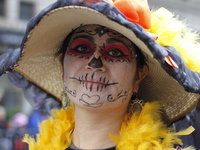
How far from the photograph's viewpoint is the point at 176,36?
199 centimetres

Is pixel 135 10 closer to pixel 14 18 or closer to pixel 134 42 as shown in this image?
pixel 134 42

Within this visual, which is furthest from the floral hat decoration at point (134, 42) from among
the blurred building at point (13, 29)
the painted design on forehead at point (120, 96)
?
the blurred building at point (13, 29)

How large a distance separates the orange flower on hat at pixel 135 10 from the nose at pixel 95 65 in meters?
0.28

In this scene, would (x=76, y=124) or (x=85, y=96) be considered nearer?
(x=85, y=96)

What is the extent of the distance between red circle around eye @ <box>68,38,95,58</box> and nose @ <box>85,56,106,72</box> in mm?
58

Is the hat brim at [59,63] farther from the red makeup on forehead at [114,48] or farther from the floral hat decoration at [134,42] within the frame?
the red makeup on forehead at [114,48]

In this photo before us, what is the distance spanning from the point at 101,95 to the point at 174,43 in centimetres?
Result: 53

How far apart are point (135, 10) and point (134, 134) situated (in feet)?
2.24

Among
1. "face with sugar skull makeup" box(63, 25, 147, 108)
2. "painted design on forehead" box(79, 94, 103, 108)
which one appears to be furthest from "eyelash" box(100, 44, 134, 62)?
"painted design on forehead" box(79, 94, 103, 108)

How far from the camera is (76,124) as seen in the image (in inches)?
82.2

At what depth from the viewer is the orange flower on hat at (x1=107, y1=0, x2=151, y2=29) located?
5.80 ft

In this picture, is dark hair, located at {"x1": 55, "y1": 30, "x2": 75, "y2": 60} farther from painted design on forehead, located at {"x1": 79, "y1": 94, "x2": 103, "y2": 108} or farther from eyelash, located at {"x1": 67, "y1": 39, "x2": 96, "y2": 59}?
painted design on forehead, located at {"x1": 79, "y1": 94, "x2": 103, "y2": 108}

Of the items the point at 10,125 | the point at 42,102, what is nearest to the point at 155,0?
the point at 10,125

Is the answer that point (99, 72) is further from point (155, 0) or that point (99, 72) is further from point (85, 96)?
point (155, 0)
